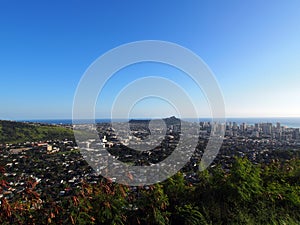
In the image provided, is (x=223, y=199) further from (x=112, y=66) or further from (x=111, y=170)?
(x=112, y=66)

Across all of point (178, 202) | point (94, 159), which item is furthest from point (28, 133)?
point (178, 202)

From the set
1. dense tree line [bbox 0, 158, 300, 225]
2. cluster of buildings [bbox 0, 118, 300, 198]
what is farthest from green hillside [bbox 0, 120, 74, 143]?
dense tree line [bbox 0, 158, 300, 225]

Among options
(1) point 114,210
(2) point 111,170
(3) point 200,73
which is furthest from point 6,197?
(3) point 200,73

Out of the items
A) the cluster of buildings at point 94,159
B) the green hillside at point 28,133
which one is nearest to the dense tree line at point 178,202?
the cluster of buildings at point 94,159

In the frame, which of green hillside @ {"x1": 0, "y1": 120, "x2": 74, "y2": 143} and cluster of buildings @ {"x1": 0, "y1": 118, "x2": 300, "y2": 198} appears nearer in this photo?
cluster of buildings @ {"x1": 0, "y1": 118, "x2": 300, "y2": 198}

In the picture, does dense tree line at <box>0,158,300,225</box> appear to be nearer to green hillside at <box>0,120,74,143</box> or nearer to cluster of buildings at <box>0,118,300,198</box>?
cluster of buildings at <box>0,118,300,198</box>

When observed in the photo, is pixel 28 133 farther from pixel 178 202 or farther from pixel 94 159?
pixel 178 202
